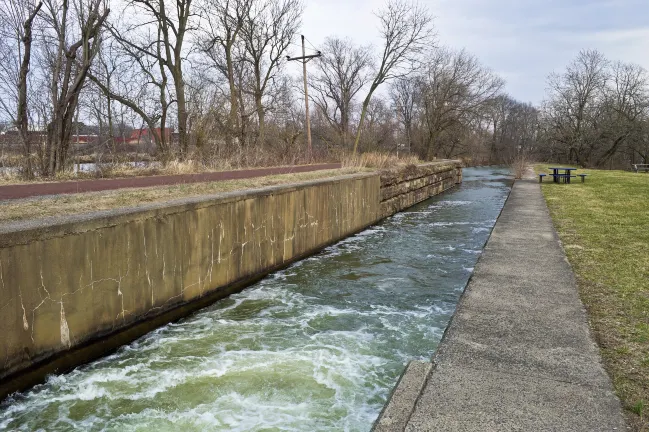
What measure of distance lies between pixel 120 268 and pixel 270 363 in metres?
1.70

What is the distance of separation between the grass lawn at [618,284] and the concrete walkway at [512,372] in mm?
109

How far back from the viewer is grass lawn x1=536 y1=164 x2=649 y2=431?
9.44ft

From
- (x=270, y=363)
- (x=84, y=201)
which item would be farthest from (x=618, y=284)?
(x=84, y=201)

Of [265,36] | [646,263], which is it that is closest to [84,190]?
[646,263]

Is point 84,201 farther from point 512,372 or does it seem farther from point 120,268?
point 512,372

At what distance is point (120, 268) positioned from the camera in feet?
14.4

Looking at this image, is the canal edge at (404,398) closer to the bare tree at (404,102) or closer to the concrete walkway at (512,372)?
the concrete walkway at (512,372)

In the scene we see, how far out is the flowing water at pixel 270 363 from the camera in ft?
10.8

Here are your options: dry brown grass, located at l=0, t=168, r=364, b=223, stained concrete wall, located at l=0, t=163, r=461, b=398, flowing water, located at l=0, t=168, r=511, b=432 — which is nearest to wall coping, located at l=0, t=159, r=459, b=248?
stained concrete wall, located at l=0, t=163, r=461, b=398

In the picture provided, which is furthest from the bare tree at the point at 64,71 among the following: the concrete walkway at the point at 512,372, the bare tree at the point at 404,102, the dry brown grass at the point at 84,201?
the bare tree at the point at 404,102

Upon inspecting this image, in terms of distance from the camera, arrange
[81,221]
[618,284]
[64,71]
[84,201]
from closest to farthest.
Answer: [81,221] < [618,284] < [84,201] < [64,71]

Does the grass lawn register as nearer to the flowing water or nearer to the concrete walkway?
the concrete walkway

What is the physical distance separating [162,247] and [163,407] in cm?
197

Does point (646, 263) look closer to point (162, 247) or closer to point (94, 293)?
point (162, 247)
